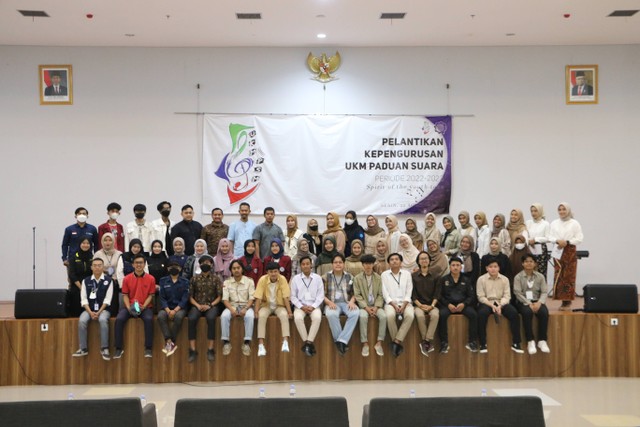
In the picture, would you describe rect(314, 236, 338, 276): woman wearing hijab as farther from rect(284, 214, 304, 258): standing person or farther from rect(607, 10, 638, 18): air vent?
rect(607, 10, 638, 18): air vent

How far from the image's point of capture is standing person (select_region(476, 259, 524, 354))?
26.2ft

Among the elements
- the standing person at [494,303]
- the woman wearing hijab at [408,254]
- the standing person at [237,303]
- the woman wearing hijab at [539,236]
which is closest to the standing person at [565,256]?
the woman wearing hijab at [539,236]

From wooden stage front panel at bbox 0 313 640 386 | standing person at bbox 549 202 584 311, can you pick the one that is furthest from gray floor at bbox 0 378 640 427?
standing person at bbox 549 202 584 311

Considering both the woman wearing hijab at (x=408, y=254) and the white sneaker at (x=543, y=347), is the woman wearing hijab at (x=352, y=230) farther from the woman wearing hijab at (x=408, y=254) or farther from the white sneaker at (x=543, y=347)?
the white sneaker at (x=543, y=347)

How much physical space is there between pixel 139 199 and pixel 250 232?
9.62 feet

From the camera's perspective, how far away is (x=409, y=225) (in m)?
9.36

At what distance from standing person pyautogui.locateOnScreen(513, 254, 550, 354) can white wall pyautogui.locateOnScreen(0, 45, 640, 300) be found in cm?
356

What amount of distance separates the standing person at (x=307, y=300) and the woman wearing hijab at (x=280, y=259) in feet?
0.97

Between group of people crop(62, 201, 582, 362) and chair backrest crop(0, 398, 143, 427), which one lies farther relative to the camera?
group of people crop(62, 201, 582, 362)

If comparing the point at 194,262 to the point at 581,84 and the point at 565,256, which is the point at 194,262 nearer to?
the point at 565,256

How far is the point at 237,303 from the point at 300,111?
15.0 feet

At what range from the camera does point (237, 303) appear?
8008 millimetres

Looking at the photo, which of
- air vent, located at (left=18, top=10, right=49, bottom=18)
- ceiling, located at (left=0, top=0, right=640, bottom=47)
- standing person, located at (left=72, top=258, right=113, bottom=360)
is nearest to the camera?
standing person, located at (left=72, top=258, right=113, bottom=360)

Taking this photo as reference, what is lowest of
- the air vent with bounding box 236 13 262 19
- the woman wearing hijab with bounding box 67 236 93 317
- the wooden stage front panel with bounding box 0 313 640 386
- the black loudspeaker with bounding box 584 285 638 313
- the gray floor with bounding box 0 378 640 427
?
the gray floor with bounding box 0 378 640 427
